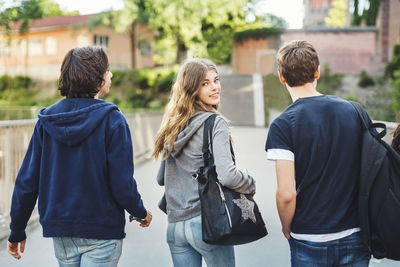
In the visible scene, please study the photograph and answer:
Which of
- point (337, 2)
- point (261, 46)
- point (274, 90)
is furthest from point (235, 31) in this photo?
point (337, 2)

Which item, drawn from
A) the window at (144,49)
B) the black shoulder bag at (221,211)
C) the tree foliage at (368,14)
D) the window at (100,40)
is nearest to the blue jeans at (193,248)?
the black shoulder bag at (221,211)

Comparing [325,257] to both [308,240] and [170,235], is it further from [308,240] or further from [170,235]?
[170,235]

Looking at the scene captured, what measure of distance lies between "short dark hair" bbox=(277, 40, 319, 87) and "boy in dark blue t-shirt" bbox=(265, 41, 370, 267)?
0.35 feet

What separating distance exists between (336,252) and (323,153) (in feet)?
1.52

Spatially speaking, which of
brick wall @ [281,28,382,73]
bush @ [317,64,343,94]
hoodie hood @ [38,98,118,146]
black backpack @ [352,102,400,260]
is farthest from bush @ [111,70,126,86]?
black backpack @ [352,102,400,260]

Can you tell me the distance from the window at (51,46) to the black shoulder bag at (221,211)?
44532 mm

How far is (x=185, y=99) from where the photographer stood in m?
2.54

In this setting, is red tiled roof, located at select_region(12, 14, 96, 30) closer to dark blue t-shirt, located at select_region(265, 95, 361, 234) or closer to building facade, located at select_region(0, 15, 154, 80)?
building facade, located at select_region(0, 15, 154, 80)

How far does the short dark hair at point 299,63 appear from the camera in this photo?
2273 mm

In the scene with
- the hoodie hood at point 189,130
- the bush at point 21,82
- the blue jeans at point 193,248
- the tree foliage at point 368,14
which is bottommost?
the bush at point 21,82

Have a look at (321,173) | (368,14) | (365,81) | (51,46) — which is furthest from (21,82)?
(321,173)

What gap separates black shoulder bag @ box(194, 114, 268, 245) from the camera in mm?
2312

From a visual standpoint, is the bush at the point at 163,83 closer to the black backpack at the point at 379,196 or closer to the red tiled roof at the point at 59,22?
the red tiled roof at the point at 59,22

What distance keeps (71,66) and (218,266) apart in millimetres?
1239
